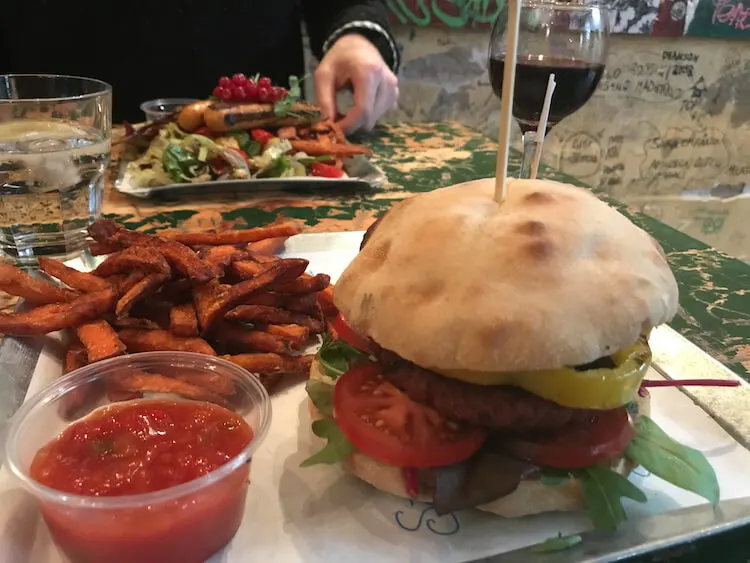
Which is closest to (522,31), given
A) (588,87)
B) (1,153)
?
(588,87)

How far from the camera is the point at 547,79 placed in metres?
2.34

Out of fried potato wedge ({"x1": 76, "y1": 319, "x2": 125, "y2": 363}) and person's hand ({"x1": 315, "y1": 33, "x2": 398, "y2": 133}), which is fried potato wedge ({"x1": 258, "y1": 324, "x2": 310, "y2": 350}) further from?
person's hand ({"x1": 315, "y1": 33, "x2": 398, "y2": 133})

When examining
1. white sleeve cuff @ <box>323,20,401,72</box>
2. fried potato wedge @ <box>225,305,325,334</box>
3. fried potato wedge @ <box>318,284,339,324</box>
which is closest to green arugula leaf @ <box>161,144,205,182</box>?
fried potato wedge @ <box>318,284,339,324</box>

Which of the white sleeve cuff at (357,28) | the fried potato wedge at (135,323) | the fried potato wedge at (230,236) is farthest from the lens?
the white sleeve cuff at (357,28)

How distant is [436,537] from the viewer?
3.92ft

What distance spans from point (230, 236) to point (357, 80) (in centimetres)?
213

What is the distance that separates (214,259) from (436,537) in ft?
3.32

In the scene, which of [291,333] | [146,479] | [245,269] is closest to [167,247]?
[245,269]

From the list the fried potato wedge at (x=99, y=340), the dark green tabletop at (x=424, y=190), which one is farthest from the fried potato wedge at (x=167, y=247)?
the dark green tabletop at (x=424, y=190)

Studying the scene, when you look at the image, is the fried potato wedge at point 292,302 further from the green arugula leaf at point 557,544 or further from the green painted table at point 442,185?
the green arugula leaf at point 557,544

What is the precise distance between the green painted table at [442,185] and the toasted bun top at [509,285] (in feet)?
1.45

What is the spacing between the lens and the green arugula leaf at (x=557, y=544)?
1.14 metres

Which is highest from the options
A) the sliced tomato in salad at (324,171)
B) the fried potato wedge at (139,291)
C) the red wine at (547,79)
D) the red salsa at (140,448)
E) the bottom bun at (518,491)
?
the red wine at (547,79)

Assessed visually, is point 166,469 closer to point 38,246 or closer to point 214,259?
point 214,259
